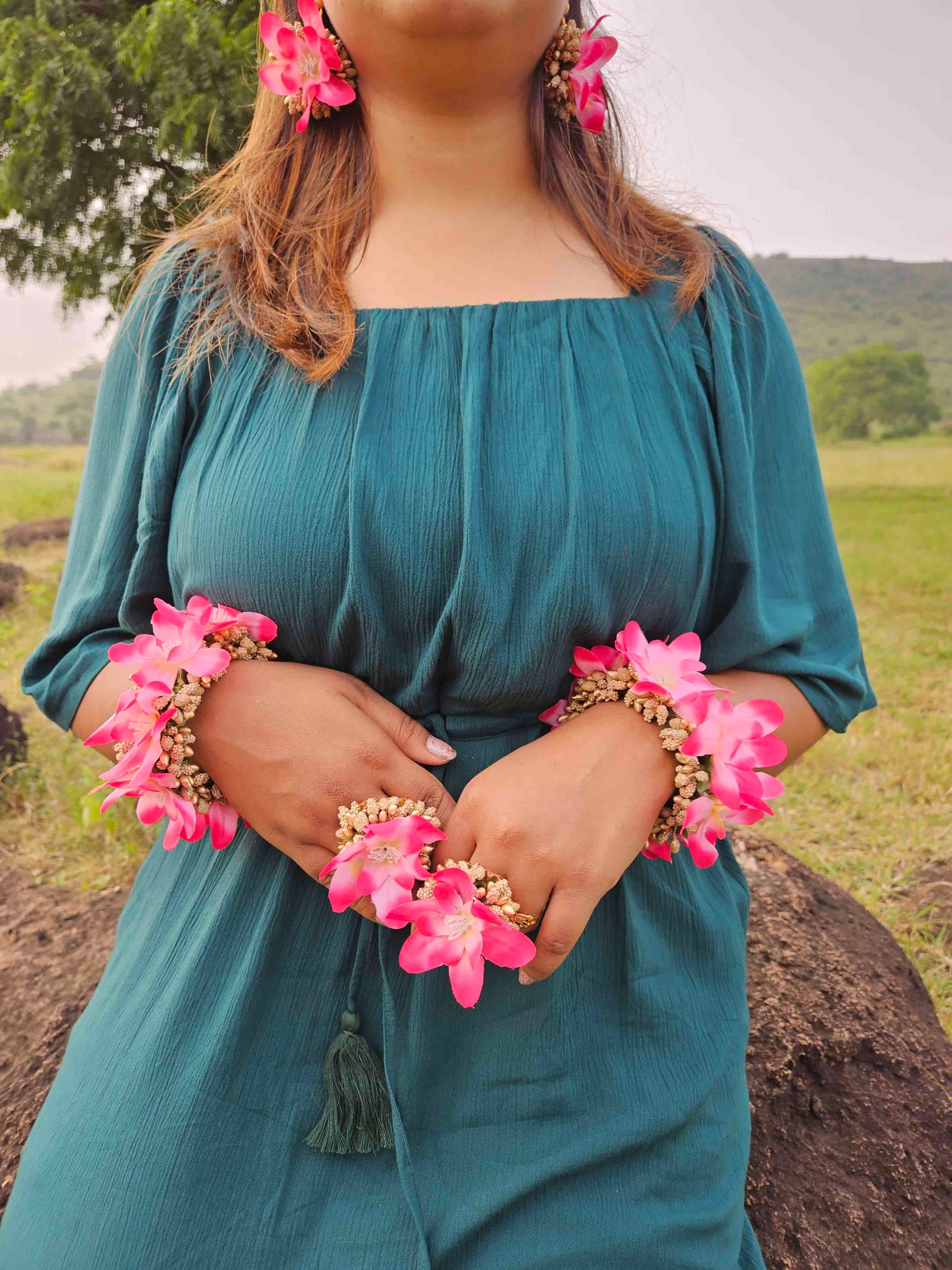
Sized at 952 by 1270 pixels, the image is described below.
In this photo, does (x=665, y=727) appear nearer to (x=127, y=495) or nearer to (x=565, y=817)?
(x=565, y=817)

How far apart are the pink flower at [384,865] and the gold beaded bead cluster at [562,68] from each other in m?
1.00

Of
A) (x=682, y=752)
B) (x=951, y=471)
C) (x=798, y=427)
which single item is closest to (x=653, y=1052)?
(x=682, y=752)

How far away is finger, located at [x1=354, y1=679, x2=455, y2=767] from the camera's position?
100 centimetres

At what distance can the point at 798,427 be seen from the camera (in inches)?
47.8

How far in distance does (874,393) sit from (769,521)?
2195 millimetres

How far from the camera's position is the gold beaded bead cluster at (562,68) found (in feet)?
3.75

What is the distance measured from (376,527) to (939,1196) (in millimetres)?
1371

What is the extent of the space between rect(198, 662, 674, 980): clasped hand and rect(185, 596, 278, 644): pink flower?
45 mm

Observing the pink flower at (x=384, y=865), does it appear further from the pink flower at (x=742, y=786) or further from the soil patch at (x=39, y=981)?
the soil patch at (x=39, y=981)

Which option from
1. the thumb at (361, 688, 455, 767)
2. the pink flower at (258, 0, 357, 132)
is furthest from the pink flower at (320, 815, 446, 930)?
→ the pink flower at (258, 0, 357, 132)

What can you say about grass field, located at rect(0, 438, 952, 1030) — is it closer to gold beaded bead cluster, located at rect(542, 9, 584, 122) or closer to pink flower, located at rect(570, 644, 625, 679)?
pink flower, located at rect(570, 644, 625, 679)

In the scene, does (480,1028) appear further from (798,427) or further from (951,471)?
(951,471)

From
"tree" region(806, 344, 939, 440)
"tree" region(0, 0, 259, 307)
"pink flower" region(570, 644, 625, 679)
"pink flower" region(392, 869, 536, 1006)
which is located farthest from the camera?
"tree" region(806, 344, 939, 440)

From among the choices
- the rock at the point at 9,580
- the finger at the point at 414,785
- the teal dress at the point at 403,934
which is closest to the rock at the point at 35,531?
the rock at the point at 9,580
